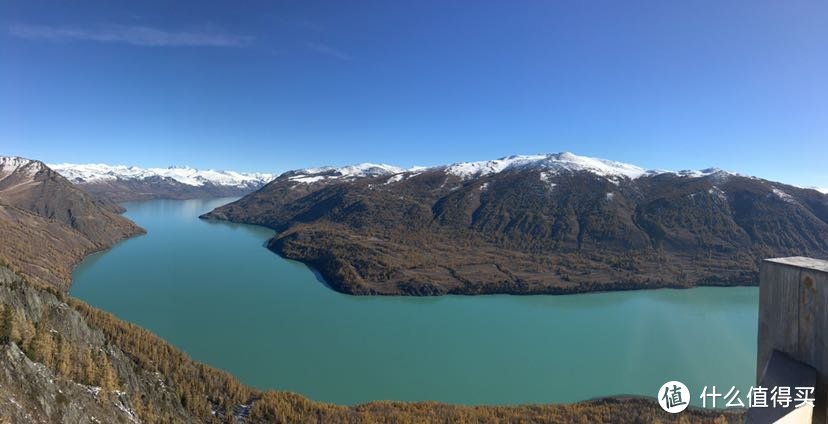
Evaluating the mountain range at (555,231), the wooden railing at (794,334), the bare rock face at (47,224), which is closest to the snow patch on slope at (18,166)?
the bare rock face at (47,224)

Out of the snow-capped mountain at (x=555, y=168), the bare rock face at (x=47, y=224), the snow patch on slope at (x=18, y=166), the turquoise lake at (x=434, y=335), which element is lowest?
the turquoise lake at (x=434, y=335)

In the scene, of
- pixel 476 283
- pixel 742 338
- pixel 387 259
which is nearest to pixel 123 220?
pixel 387 259

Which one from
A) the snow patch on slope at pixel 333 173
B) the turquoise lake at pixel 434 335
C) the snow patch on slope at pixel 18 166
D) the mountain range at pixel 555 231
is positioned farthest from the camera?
the snow patch on slope at pixel 333 173

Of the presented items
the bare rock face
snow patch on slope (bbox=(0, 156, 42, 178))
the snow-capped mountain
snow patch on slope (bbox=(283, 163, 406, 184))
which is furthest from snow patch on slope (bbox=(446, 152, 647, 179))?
snow patch on slope (bbox=(0, 156, 42, 178))

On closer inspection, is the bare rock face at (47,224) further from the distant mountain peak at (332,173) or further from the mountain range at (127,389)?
the distant mountain peak at (332,173)

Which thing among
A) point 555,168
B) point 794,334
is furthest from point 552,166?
point 794,334

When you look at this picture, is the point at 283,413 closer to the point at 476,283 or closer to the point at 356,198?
the point at 476,283
